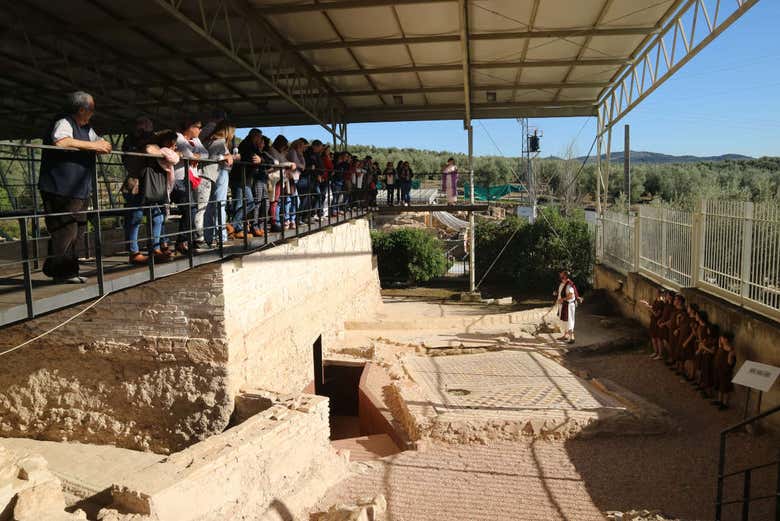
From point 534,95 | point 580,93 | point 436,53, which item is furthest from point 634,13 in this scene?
point 534,95

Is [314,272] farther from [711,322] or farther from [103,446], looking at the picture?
[711,322]

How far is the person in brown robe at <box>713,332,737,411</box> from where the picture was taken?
893 cm

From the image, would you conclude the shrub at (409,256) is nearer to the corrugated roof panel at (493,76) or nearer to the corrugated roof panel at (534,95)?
the corrugated roof panel at (534,95)

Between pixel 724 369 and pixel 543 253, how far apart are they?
15123mm

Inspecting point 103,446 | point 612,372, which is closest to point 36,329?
point 103,446

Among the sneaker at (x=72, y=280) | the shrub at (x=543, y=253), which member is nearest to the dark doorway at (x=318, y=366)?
the sneaker at (x=72, y=280)

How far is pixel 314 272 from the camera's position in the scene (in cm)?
1177

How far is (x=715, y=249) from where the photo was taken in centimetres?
1056

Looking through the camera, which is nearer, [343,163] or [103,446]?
[103,446]

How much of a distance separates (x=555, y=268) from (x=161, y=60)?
16412 mm

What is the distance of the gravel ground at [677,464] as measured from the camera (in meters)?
6.70

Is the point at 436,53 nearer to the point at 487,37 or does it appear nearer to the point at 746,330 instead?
the point at 487,37

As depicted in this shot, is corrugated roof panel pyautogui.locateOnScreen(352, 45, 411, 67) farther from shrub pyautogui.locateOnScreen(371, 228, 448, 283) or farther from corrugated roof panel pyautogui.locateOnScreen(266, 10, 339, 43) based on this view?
shrub pyautogui.locateOnScreen(371, 228, 448, 283)

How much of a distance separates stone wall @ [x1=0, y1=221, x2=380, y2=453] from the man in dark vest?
2363 millimetres
